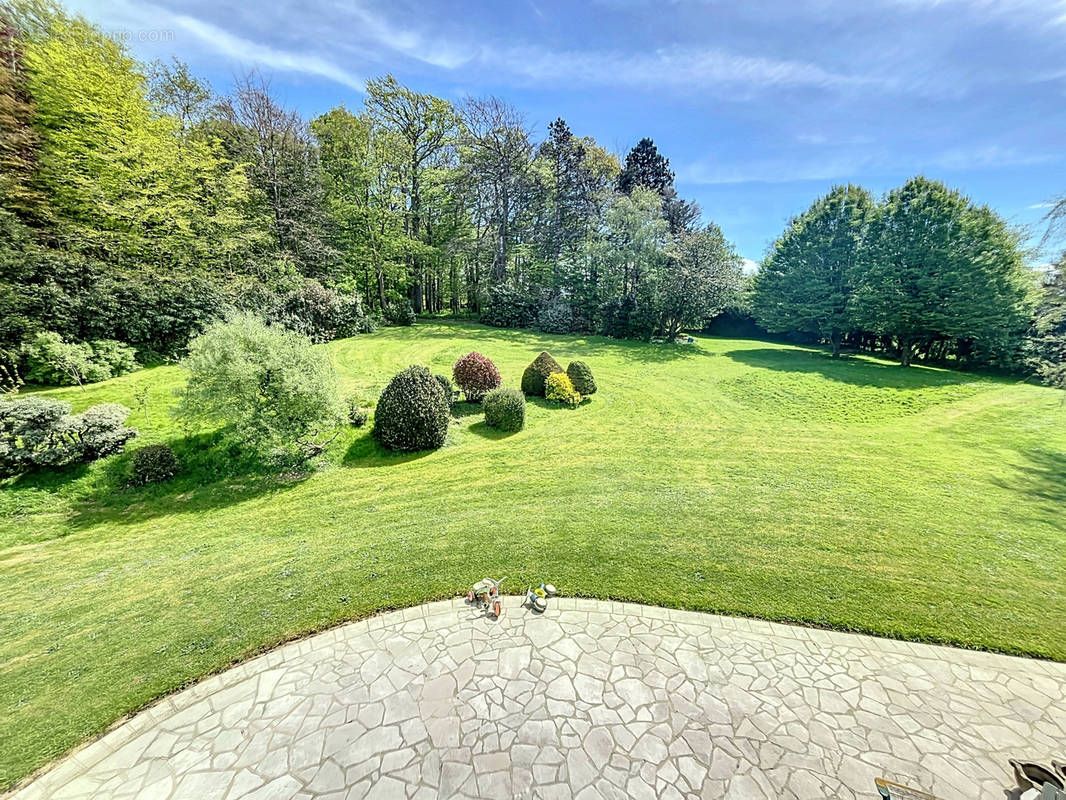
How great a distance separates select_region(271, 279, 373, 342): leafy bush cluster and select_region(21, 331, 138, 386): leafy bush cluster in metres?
5.95

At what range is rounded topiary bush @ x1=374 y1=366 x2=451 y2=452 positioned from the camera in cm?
998

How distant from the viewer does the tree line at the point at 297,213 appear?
1359cm

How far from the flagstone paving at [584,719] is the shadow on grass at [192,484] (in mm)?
5067

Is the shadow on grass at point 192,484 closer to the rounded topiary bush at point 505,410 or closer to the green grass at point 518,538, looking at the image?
the green grass at point 518,538

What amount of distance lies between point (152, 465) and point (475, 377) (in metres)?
8.23

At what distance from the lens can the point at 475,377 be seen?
1312cm

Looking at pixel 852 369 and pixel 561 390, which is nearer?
pixel 561 390

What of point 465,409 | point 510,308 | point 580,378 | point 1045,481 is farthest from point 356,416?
point 510,308

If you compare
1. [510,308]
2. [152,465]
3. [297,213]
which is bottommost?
[152,465]

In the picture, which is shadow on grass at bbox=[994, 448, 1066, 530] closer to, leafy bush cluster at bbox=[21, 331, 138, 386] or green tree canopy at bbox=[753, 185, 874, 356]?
green tree canopy at bbox=[753, 185, 874, 356]

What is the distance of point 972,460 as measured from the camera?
1001 cm

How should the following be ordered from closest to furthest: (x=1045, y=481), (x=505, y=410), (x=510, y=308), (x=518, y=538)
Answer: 1. (x=518, y=538)
2. (x=1045, y=481)
3. (x=505, y=410)
4. (x=510, y=308)

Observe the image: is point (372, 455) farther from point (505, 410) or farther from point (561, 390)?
point (561, 390)

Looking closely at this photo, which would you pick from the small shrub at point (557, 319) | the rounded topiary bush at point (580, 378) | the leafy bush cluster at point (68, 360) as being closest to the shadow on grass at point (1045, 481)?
the rounded topiary bush at point (580, 378)
